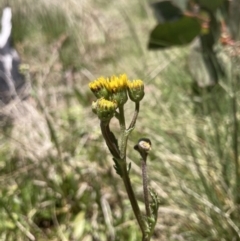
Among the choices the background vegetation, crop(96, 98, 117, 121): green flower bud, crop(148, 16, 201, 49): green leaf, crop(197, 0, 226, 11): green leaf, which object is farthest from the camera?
crop(148, 16, 201, 49): green leaf

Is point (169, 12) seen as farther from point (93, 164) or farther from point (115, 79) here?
point (115, 79)

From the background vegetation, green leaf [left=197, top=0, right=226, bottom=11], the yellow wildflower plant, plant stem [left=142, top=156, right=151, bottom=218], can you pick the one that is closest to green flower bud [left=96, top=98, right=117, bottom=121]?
the yellow wildflower plant

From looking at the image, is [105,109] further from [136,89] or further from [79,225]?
[79,225]

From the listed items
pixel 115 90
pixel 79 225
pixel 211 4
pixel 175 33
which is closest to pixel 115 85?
pixel 115 90

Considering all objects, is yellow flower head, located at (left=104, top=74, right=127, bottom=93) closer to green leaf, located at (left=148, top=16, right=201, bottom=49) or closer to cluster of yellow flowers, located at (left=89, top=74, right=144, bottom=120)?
cluster of yellow flowers, located at (left=89, top=74, right=144, bottom=120)

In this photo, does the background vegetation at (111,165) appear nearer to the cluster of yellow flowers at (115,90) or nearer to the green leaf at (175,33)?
the green leaf at (175,33)
